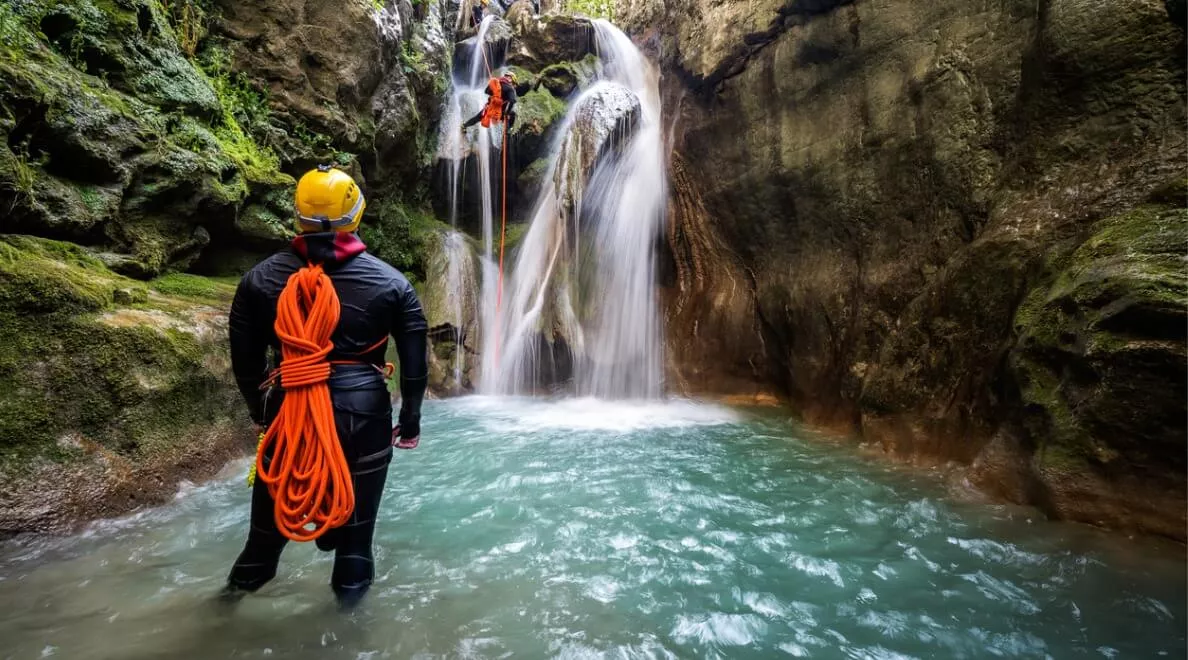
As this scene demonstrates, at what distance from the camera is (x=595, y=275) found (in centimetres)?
968

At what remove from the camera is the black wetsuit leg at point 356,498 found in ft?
7.38

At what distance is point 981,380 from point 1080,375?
1117mm

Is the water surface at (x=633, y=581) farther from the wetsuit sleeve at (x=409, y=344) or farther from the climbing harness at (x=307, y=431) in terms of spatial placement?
the wetsuit sleeve at (x=409, y=344)

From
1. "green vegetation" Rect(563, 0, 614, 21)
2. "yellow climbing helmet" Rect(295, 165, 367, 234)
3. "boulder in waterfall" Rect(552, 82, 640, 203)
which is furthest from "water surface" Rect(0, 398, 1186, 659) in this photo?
"green vegetation" Rect(563, 0, 614, 21)

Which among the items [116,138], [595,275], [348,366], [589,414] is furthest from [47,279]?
[595,275]

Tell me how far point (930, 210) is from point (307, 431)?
595cm

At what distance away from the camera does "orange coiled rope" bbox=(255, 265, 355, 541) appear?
209 centimetres

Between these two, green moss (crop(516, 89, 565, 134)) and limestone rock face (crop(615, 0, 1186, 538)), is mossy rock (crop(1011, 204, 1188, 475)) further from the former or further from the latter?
green moss (crop(516, 89, 565, 134))

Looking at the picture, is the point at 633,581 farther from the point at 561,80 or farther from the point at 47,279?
the point at 561,80

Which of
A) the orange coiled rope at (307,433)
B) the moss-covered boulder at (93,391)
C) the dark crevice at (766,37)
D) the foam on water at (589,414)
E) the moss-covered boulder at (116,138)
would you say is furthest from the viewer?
the foam on water at (589,414)

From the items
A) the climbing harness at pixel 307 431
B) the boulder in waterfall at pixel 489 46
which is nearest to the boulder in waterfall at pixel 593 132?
the boulder in waterfall at pixel 489 46

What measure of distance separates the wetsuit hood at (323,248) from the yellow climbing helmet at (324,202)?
1.2 inches

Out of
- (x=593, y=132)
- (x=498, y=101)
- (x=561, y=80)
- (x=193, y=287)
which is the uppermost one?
(x=561, y=80)

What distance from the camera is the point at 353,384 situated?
7.43 ft
